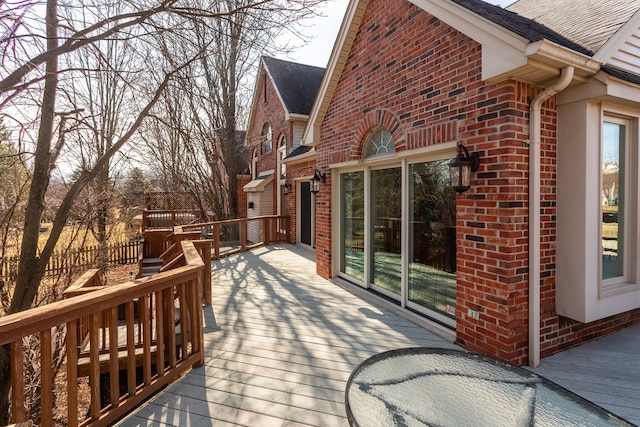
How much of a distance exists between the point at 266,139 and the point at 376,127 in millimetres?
9826

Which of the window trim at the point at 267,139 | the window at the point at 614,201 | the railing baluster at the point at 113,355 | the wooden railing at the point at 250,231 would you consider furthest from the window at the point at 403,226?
the window trim at the point at 267,139

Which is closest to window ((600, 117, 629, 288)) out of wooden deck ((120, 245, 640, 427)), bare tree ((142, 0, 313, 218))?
wooden deck ((120, 245, 640, 427))

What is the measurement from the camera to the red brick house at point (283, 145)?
1051cm

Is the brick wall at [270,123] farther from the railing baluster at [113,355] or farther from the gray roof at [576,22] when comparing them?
the railing baluster at [113,355]

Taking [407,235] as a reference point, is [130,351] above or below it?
below

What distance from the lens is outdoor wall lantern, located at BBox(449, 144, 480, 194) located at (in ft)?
10.9

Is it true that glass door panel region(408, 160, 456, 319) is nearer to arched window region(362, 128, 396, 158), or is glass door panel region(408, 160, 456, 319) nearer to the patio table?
arched window region(362, 128, 396, 158)

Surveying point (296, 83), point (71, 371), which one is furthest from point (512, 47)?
point (296, 83)

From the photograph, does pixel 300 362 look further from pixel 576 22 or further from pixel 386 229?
pixel 576 22

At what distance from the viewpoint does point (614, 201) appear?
11.9 feet

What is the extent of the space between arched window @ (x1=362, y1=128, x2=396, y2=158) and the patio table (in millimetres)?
3171

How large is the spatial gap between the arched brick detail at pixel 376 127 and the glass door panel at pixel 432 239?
1.40 feet

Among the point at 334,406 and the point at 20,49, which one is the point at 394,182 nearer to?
the point at 334,406

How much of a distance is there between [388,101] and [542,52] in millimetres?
2165
